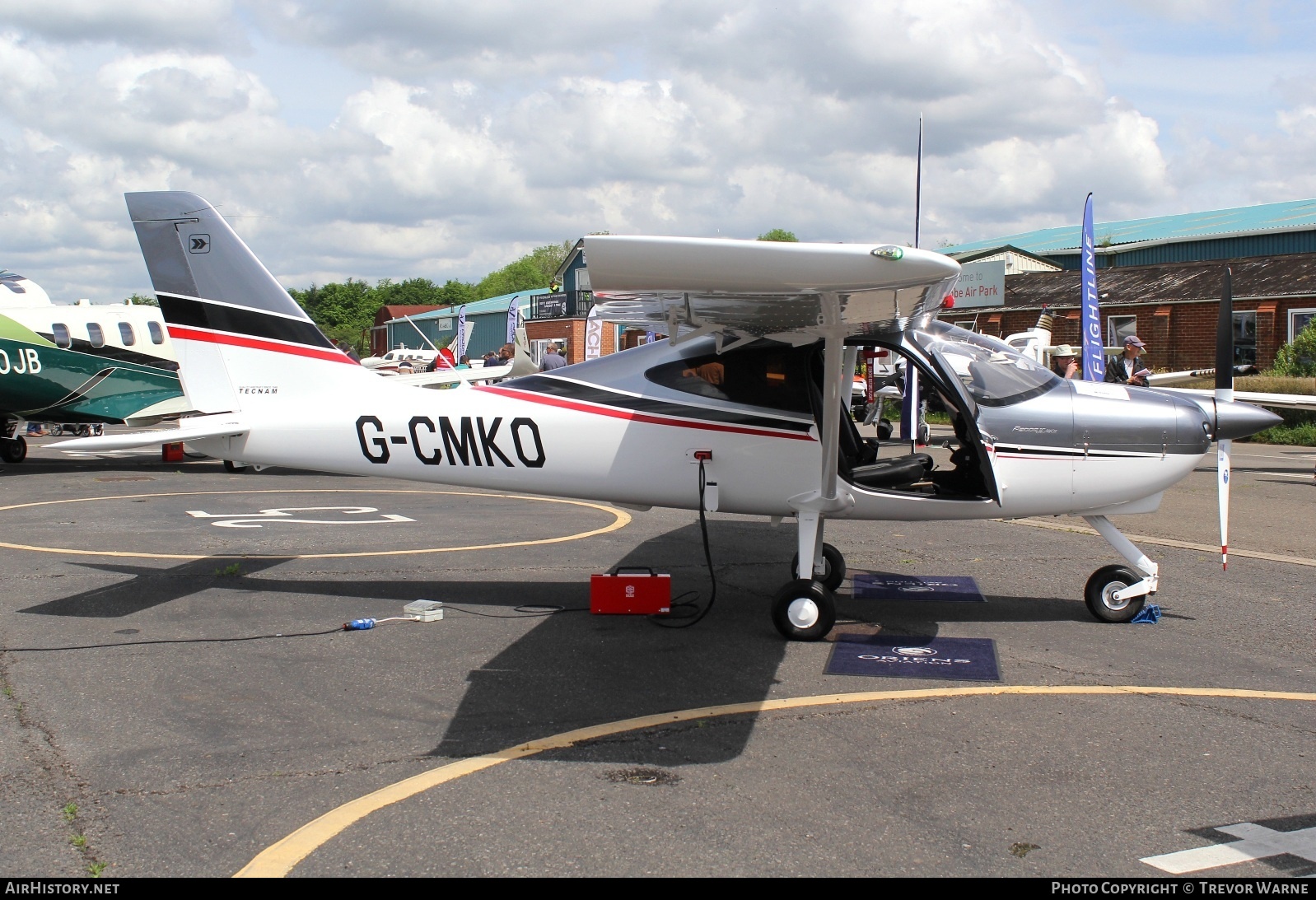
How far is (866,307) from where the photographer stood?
19.4 ft

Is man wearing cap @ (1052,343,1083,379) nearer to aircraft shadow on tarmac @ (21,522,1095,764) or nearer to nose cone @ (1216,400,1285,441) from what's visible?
aircraft shadow on tarmac @ (21,522,1095,764)

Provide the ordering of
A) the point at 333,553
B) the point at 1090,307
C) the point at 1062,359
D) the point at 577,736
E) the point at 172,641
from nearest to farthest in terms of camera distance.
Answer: the point at 577,736, the point at 172,641, the point at 333,553, the point at 1090,307, the point at 1062,359

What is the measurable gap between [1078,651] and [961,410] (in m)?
1.69

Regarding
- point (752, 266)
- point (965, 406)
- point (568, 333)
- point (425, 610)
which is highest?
point (568, 333)

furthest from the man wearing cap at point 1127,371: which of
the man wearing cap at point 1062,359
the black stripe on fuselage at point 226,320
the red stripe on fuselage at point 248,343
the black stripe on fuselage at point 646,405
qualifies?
the black stripe on fuselage at point 226,320

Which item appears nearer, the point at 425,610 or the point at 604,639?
the point at 604,639

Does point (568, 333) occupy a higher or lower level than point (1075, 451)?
higher

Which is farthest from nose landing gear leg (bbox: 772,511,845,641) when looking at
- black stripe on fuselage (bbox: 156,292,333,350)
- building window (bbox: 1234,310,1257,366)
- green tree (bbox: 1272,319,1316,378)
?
building window (bbox: 1234,310,1257,366)

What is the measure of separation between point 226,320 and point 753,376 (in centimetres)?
379

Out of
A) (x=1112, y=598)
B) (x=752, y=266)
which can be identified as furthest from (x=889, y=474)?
(x=752, y=266)

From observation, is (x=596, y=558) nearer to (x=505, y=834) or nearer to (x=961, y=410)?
(x=961, y=410)

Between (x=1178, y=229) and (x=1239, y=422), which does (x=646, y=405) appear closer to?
(x=1239, y=422)

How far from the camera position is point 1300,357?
80.5 feet

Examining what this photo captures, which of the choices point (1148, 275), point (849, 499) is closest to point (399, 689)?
point (849, 499)
